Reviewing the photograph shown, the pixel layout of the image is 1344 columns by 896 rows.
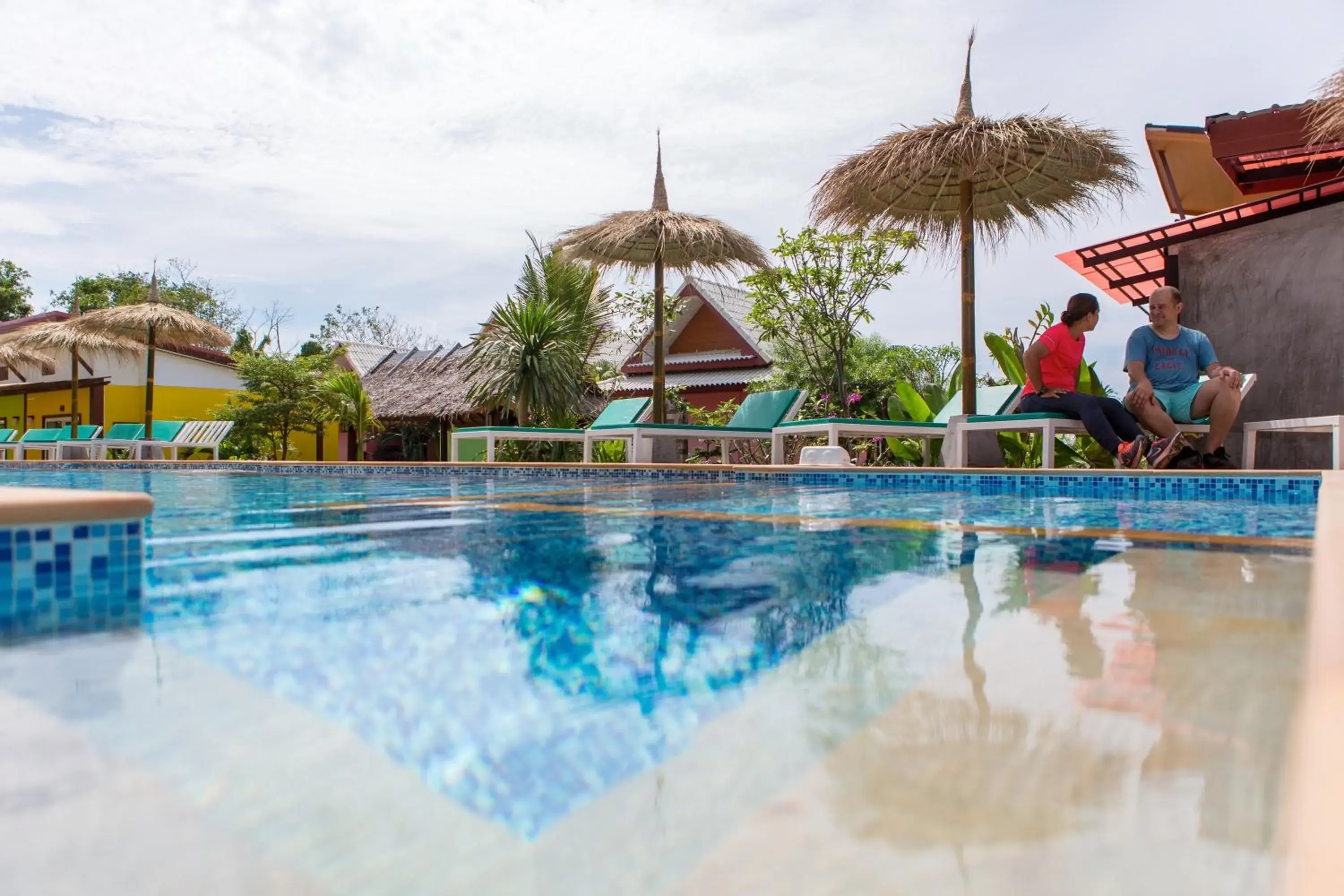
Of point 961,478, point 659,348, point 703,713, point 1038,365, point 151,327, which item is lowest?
point 703,713

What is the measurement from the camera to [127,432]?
18.0 m

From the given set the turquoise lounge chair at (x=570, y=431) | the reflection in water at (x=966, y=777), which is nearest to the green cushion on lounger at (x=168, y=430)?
the turquoise lounge chair at (x=570, y=431)

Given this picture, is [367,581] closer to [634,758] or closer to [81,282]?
[634,758]

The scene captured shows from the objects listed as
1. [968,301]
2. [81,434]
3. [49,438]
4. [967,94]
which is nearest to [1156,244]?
[968,301]

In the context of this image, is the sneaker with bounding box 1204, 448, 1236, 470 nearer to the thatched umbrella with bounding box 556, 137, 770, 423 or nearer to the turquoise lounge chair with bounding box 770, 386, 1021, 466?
the turquoise lounge chair with bounding box 770, 386, 1021, 466

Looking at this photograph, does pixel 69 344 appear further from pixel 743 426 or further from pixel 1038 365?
pixel 1038 365

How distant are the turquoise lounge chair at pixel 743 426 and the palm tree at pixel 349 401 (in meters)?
11.6

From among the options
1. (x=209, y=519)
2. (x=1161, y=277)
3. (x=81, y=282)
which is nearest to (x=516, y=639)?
(x=209, y=519)

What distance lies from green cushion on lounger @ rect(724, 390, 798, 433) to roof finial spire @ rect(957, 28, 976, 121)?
127 inches

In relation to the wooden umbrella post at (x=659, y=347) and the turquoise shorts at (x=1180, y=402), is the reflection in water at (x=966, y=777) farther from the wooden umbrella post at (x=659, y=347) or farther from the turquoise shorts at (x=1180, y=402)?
the wooden umbrella post at (x=659, y=347)

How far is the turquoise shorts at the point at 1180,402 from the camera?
5.87m

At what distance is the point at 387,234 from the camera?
2941 cm

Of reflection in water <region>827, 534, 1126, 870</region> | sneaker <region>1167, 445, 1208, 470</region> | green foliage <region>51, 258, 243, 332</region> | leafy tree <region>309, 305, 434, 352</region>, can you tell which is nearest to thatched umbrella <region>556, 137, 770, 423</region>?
sneaker <region>1167, 445, 1208, 470</region>

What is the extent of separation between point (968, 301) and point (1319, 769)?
26.4 feet
